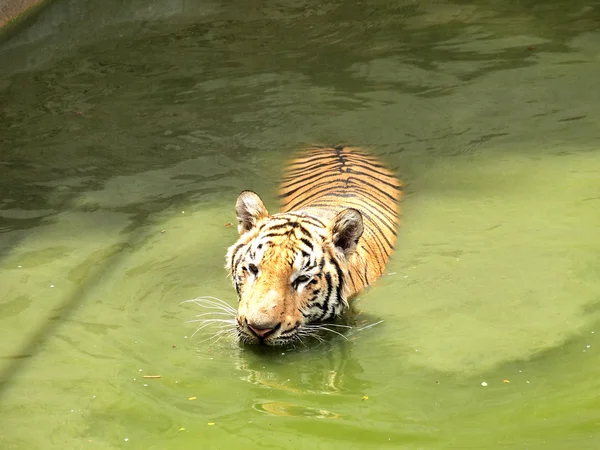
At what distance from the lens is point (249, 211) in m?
3.88

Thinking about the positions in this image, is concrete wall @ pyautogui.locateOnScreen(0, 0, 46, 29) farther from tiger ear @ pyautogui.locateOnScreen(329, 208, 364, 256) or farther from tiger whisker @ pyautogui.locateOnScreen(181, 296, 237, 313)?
tiger ear @ pyautogui.locateOnScreen(329, 208, 364, 256)

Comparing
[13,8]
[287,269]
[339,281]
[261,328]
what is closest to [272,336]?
[261,328]

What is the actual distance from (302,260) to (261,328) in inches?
15.0

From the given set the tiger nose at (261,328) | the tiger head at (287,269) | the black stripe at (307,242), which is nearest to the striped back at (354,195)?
the tiger head at (287,269)

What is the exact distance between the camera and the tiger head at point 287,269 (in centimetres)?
342

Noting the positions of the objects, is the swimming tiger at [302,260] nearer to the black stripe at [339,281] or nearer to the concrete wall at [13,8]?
the black stripe at [339,281]

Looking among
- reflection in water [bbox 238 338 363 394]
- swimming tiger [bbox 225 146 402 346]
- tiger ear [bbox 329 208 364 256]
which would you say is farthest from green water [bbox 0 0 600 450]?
tiger ear [bbox 329 208 364 256]

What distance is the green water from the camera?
3.12 meters

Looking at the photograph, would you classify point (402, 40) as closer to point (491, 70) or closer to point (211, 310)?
point (491, 70)

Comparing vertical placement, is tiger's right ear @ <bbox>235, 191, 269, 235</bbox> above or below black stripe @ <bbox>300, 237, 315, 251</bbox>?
above

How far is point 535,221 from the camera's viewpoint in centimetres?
439

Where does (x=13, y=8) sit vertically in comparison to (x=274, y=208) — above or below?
above

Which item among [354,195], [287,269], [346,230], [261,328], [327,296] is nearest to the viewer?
[261,328]

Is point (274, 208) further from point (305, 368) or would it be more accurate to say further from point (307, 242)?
point (305, 368)
